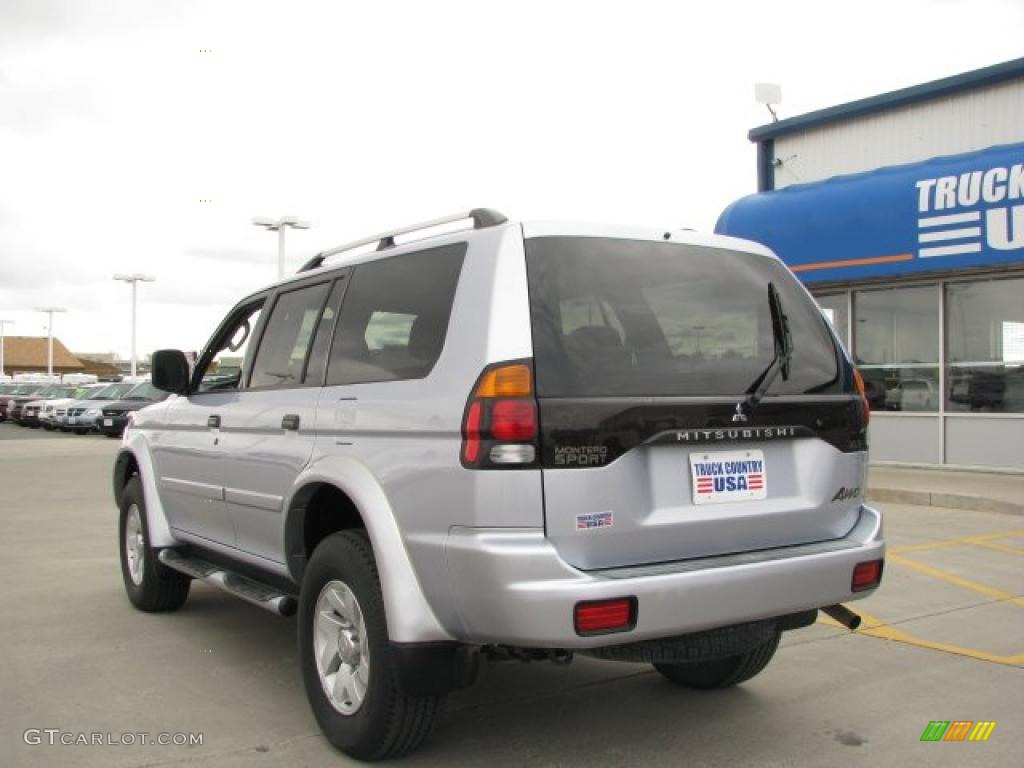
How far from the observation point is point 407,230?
4.10 m

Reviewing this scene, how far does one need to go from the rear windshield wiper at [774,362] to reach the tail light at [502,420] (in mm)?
809

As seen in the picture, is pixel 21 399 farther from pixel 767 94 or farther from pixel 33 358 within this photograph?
pixel 33 358

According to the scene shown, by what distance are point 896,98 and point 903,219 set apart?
2844mm

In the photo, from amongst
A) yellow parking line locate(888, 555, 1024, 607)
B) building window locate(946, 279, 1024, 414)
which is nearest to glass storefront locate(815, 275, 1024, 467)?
building window locate(946, 279, 1024, 414)

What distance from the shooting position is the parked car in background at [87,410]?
29094mm

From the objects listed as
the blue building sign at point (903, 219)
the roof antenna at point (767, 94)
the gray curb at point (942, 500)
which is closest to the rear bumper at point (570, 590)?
the gray curb at point (942, 500)

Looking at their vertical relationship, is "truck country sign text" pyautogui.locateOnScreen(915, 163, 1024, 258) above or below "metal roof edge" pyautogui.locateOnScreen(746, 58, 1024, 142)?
below

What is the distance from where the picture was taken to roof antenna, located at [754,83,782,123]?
661 inches

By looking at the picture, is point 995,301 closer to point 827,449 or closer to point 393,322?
point 827,449

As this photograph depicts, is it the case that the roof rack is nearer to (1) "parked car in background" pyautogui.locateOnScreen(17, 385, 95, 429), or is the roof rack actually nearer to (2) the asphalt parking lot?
(2) the asphalt parking lot

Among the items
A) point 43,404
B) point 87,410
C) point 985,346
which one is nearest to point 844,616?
point 985,346

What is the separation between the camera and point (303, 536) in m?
4.07

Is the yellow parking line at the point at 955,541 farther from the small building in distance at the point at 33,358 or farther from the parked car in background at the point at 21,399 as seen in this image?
the small building in distance at the point at 33,358

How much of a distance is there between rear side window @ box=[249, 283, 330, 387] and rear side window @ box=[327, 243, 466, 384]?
0.31 m
